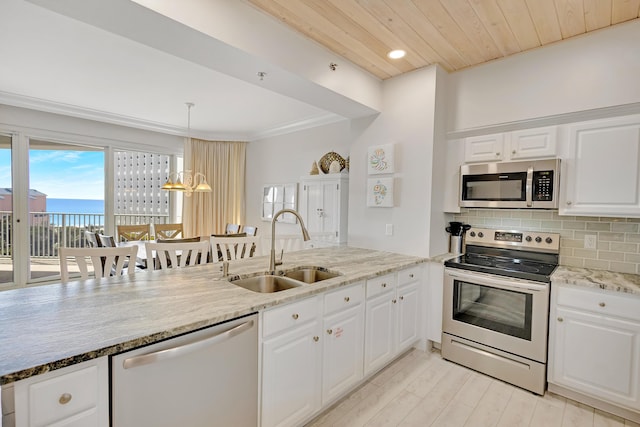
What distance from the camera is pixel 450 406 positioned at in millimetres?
2068

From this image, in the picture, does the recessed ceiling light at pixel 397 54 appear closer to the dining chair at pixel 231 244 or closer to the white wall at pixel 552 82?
the white wall at pixel 552 82

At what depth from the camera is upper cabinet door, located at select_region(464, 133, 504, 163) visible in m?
2.65

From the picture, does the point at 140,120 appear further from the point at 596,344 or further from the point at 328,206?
the point at 596,344

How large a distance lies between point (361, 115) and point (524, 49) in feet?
4.81

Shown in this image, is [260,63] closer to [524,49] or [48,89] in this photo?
[524,49]

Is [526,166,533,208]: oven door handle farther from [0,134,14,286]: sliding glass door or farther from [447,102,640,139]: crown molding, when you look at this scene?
[0,134,14,286]: sliding glass door

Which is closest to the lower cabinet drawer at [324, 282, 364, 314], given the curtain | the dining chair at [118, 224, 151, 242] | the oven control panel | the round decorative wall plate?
the oven control panel

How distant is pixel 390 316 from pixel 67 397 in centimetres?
199

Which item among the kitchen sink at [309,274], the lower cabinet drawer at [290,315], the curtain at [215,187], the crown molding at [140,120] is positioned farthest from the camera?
the curtain at [215,187]

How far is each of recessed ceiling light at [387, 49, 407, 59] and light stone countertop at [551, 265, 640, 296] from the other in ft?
6.75

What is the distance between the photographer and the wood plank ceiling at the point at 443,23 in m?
1.93

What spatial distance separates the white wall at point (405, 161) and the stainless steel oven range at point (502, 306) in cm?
48


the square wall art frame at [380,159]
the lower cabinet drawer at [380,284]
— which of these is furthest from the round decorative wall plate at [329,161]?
the lower cabinet drawer at [380,284]

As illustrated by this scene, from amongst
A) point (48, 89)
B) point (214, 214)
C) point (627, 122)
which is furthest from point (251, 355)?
point (214, 214)
